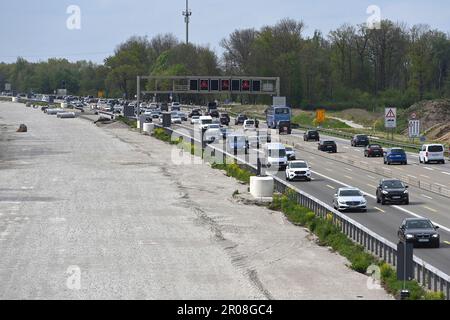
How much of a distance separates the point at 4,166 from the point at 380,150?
31.2 meters

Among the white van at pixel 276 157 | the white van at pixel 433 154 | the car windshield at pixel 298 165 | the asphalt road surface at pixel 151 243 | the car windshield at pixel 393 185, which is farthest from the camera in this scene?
the white van at pixel 433 154

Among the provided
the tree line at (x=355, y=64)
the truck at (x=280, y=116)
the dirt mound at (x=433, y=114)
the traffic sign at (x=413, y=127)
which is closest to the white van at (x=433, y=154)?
the traffic sign at (x=413, y=127)

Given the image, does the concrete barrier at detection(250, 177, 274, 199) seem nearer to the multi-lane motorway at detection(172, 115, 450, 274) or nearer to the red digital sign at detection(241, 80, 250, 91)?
the multi-lane motorway at detection(172, 115, 450, 274)

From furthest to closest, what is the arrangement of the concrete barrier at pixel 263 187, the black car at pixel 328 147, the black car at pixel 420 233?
the black car at pixel 328 147 → the concrete barrier at pixel 263 187 → the black car at pixel 420 233

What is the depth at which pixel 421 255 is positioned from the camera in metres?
33.1

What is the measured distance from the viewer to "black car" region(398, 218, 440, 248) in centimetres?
3456

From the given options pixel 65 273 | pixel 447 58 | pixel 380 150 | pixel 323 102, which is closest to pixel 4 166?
pixel 380 150

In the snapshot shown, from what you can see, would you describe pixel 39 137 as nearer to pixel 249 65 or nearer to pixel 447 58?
pixel 249 65

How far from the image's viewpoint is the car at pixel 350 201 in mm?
44719

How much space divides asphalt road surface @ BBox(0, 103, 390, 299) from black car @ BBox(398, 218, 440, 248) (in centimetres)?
281

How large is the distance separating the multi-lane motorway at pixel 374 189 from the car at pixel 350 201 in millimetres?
444

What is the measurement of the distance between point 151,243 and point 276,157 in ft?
104

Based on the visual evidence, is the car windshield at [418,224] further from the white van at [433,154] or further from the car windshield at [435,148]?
the car windshield at [435,148]

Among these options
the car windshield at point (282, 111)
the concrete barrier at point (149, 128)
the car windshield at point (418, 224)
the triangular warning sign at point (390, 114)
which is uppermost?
the triangular warning sign at point (390, 114)
